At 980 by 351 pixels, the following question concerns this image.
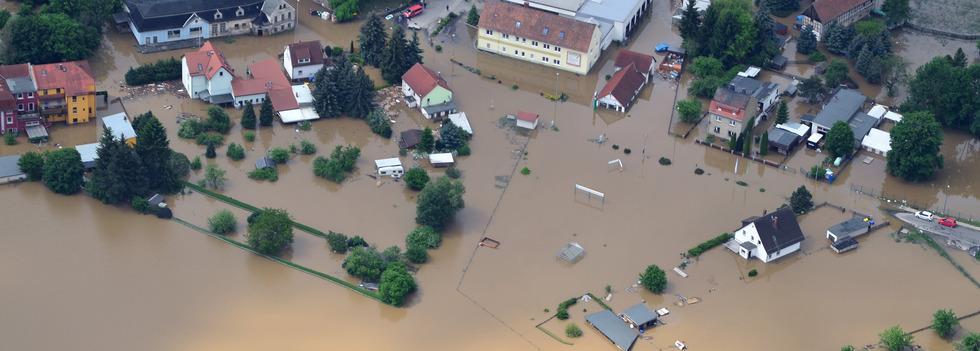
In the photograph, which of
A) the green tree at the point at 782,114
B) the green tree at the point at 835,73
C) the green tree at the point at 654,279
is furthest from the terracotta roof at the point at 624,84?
the green tree at the point at 654,279

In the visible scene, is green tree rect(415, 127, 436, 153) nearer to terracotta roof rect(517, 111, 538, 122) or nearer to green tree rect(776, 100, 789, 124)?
terracotta roof rect(517, 111, 538, 122)

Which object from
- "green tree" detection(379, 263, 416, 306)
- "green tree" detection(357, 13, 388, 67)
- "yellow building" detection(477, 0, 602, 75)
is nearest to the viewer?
"green tree" detection(379, 263, 416, 306)

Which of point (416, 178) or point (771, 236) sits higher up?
point (416, 178)

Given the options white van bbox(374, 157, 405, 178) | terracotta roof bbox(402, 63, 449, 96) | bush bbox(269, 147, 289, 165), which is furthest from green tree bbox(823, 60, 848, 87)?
bush bbox(269, 147, 289, 165)

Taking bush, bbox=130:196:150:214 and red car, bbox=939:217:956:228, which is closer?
bush, bbox=130:196:150:214

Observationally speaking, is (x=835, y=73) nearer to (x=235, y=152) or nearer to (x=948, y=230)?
(x=948, y=230)

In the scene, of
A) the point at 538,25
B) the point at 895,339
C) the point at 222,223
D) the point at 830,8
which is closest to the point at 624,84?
the point at 538,25

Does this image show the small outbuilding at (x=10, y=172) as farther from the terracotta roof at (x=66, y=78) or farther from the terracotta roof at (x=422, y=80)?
the terracotta roof at (x=422, y=80)
